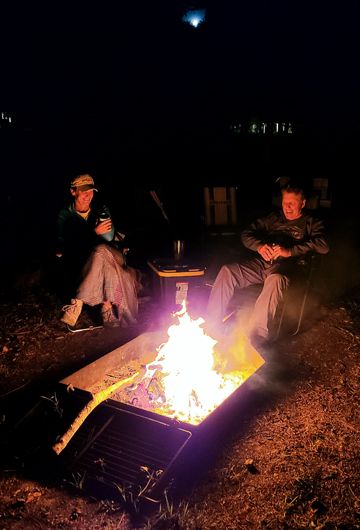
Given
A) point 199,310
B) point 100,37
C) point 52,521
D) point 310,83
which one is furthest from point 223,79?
point 52,521

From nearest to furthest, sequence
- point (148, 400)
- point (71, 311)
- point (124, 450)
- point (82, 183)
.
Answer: point (124, 450) → point (148, 400) → point (71, 311) → point (82, 183)

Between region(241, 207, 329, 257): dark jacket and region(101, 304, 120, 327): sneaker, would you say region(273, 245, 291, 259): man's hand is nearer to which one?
region(241, 207, 329, 257): dark jacket

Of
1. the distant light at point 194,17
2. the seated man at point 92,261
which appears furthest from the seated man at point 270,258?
the distant light at point 194,17

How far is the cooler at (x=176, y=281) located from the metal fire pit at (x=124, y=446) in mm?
1922

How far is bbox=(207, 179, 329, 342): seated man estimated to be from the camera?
444 centimetres

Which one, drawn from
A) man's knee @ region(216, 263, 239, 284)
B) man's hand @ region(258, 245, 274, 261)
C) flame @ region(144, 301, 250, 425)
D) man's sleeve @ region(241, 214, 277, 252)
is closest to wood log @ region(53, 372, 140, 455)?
flame @ region(144, 301, 250, 425)

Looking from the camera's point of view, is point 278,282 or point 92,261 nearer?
point 278,282

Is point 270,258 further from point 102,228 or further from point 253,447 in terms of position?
point 253,447

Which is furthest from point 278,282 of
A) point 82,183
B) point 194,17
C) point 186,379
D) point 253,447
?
point 194,17

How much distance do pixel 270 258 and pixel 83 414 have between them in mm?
2599

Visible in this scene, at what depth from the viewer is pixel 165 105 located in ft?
66.7

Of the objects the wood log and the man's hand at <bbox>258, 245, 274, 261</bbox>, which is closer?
the wood log

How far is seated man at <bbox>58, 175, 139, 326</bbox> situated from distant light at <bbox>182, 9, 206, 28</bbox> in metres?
22.9

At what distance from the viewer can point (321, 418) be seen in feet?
11.2
